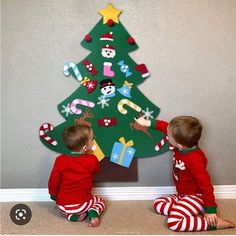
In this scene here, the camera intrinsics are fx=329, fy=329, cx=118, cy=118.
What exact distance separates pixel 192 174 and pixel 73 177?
0.61 metres

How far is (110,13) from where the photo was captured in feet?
5.99

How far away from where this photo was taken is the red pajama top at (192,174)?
1603mm

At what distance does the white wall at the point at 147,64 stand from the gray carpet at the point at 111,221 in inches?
6.4

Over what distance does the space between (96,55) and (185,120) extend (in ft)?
2.05

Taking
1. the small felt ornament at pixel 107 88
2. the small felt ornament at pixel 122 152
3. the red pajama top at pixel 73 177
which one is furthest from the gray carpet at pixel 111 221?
the small felt ornament at pixel 107 88

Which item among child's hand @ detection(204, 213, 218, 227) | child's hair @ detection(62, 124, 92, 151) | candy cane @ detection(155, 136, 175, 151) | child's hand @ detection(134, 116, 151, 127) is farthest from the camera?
candy cane @ detection(155, 136, 175, 151)

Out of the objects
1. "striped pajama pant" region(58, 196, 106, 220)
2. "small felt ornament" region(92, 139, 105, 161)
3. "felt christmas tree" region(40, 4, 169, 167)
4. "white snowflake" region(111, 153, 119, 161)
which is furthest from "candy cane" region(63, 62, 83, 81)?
"striped pajama pant" region(58, 196, 106, 220)

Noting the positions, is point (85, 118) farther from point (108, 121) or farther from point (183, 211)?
point (183, 211)

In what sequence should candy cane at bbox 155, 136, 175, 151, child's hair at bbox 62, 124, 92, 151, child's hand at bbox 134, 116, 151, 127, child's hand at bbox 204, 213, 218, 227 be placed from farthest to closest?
candy cane at bbox 155, 136, 175, 151
child's hand at bbox 134, 116, 151, 127
child's hair at bbox 62, 124, 92, 151
child's hand at bbox 204, 213, 218, 227

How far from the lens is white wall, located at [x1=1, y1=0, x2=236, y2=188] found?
1836 mm

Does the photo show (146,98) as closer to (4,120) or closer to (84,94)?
(84,94)

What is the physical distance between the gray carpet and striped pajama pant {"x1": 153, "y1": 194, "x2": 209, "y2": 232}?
35mm

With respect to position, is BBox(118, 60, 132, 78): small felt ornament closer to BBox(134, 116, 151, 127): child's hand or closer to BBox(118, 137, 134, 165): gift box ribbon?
BBox(134, 116, 151, 127): child's hand

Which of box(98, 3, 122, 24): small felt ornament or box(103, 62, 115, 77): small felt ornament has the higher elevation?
box(98, 3, 122, 24): small felt ornament
